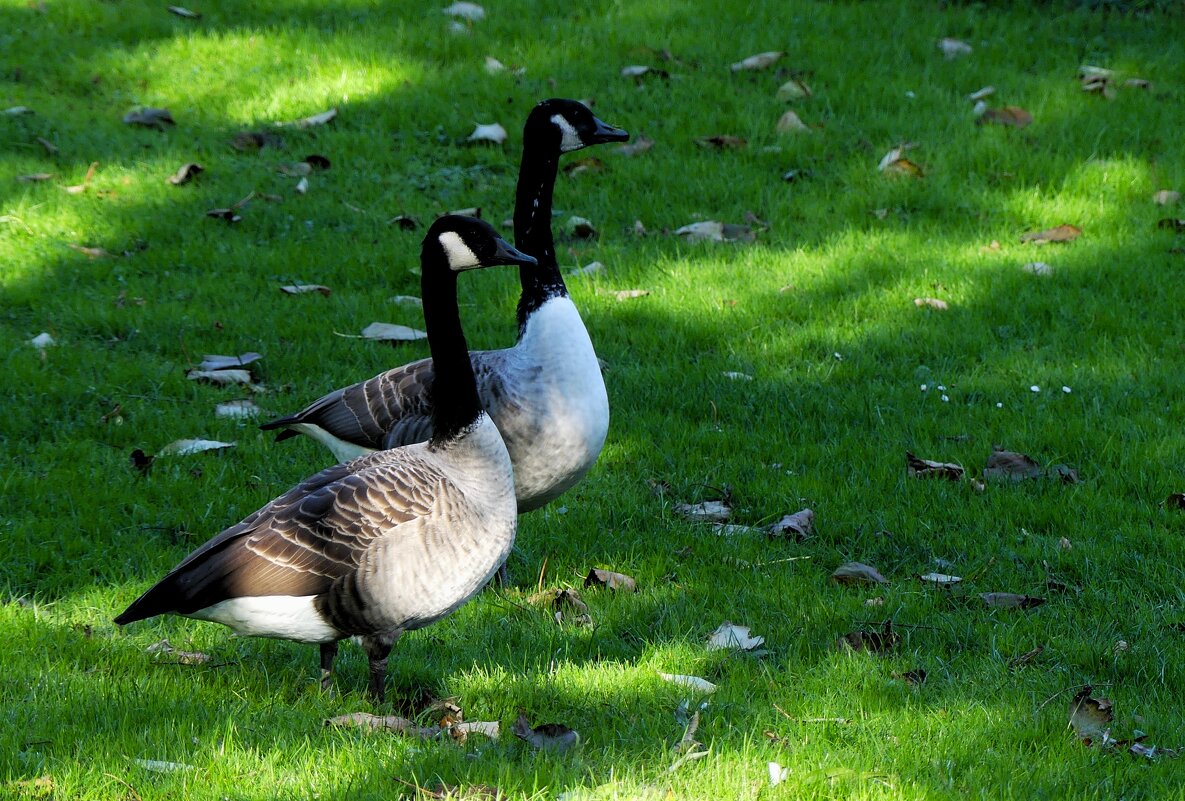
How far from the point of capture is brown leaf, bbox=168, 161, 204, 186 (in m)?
8.95

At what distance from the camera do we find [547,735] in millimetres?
3895

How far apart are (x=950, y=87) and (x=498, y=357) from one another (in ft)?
20.3

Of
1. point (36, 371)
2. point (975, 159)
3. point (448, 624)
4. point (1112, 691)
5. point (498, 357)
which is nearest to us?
point (1112, 691)

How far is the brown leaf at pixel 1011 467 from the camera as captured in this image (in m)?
6.01

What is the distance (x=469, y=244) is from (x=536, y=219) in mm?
1441

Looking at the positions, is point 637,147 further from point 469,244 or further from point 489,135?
point 469,244

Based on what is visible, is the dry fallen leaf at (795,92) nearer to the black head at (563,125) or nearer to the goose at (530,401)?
the black head at (563,125)

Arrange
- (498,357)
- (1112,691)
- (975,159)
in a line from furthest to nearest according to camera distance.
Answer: (975,159)
(498,357)
(1112,691)

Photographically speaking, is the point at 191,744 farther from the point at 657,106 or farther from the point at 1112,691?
the point at 657,106

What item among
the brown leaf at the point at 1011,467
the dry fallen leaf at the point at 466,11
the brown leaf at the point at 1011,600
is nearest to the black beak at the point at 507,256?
the brown leaf at the point at 1011,600

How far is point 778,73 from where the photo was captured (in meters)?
10.3

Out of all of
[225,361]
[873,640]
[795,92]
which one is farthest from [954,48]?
[873,640]

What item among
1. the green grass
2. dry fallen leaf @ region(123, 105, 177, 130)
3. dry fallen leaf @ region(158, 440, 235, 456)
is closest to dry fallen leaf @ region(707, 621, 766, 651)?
the green grass

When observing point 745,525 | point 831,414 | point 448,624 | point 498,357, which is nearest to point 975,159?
point 831,414
